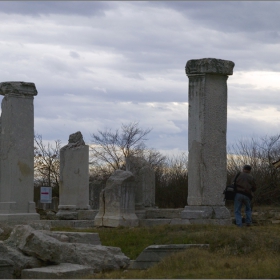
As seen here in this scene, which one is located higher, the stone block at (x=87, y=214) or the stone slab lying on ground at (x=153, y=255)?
the stone block at (x=87, y=214)

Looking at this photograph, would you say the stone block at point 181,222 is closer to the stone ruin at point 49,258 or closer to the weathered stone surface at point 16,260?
the stone ruin at point 49,258

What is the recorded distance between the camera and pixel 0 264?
37.2ft

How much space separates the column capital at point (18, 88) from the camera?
67.1 feet

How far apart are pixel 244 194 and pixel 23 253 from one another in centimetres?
638

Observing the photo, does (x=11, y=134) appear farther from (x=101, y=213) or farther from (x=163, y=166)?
(x=163, y=166)

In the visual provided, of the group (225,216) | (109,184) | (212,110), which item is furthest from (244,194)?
(109,184)

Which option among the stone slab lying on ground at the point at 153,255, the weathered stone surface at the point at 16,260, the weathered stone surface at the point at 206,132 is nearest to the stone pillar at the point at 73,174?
the weathered stone surface at the point at 206,132

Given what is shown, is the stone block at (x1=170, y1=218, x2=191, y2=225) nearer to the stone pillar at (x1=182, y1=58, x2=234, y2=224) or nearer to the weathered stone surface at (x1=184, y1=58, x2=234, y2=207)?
the stone pillar at (x1=182, y1=58, x2=234, y2=224)

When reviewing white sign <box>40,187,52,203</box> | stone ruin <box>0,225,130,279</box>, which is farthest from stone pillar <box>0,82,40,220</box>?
white sign <box>40,187,52,203</box>

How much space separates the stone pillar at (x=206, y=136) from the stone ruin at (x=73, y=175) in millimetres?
6196

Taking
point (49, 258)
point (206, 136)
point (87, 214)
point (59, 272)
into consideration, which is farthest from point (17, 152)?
point (59, 272)

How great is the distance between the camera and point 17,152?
2053 centimetres

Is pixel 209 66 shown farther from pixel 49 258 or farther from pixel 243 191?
pixel 49 258

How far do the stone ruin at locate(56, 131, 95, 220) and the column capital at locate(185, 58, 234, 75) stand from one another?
6.46m
